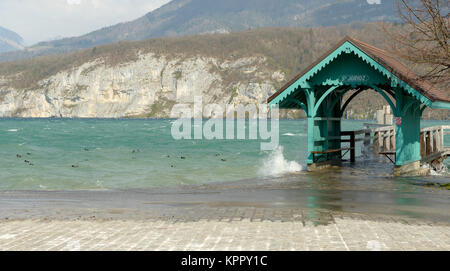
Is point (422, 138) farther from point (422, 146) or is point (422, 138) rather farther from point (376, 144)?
point (376, 144)

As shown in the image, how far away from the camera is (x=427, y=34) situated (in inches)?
649

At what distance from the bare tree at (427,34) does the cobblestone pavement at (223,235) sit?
22.4 feet

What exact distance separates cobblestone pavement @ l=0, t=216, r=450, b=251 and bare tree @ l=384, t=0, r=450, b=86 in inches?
269

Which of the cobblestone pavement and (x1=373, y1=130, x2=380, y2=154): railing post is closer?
the cobblestone pavement

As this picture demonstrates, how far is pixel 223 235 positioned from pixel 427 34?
10321 millimetres

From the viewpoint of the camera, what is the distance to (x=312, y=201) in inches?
582

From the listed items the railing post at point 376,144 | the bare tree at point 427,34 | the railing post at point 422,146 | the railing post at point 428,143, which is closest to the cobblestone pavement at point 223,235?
the bare tree at point 427,34

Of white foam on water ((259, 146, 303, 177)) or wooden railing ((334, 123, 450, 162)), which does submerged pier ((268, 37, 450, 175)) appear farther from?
wooden railing ((334, 123, 450, 162))

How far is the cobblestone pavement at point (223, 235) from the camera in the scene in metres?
9.09

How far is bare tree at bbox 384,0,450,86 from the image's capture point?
16156 millimetres

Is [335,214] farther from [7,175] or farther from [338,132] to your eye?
[7,175]

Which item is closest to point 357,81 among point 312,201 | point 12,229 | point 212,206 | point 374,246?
point 312,201

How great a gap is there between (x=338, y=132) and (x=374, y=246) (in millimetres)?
19712

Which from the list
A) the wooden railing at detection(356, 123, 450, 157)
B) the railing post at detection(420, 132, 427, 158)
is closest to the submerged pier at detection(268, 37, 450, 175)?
the railing post at detection(420, 132, 427, 158)
